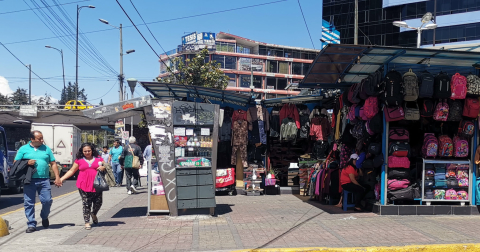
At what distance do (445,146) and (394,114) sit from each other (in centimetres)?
146

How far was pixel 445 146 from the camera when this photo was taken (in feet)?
32.0

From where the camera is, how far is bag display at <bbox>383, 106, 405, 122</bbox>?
371 inches

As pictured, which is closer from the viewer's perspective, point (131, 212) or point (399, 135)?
point (399, 135)

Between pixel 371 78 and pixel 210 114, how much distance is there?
12.3 ft

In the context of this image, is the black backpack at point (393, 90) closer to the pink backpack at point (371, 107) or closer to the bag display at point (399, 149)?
the pink backpack at point (371, 107)

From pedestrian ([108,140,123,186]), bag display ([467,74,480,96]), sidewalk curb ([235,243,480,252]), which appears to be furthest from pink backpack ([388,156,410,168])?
pedestrian ([108,140,123,186])

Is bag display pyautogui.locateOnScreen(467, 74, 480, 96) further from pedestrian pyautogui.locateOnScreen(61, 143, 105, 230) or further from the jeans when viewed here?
the jeans

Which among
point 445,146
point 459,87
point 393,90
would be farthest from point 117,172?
point 459,87

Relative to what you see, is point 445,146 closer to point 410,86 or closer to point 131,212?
point 410,86

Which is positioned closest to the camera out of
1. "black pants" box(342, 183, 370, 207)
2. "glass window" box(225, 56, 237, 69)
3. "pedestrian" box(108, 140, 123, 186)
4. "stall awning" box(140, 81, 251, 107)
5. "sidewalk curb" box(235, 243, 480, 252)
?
"sidewalk curb" box(235, 243, 480, 252)

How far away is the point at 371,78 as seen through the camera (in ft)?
32.2

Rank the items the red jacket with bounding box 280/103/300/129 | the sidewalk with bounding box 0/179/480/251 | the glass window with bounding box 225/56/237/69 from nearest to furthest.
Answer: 1. the sidewalk with bounding box 0/179/480/251
2. the red jacket with bounding box 280/103/300/129
3. the glass window with bounding box 225/56/237/69

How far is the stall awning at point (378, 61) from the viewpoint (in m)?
8.95

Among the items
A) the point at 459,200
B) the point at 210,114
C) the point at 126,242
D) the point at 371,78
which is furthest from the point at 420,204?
the point at 126,242
